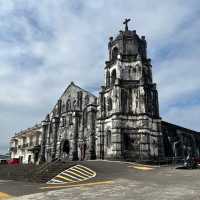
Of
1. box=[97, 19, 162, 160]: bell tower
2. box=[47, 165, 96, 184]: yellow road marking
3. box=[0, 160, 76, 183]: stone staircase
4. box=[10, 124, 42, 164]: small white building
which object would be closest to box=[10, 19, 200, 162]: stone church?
box=[97, 19, 162, 160]: bell tower

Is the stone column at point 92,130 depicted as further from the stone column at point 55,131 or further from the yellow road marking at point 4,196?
the yellow road marking at point 4,196

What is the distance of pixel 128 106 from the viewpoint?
36156mm

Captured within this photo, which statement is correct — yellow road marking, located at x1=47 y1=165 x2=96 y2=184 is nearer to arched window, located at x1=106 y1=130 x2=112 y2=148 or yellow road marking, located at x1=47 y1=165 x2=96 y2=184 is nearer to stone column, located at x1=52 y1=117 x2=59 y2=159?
arched window, located at x1=106 y1=130 x2=112 y2=148

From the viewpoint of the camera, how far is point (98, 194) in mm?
12125

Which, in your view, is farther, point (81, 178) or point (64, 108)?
point (64, 108)

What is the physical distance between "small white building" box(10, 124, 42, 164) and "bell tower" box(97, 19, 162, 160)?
17473mm

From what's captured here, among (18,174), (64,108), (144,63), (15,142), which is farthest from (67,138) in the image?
(15,142)

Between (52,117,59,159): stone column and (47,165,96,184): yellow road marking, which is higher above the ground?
(52,117,59,159): stone column

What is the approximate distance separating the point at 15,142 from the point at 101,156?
3109 cm

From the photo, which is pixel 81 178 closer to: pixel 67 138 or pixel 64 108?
pixel 67 138

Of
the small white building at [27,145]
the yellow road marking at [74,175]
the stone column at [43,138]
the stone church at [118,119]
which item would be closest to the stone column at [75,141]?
the stone church at [118,119]

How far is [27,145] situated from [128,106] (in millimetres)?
27243

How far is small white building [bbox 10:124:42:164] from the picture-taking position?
49.4 meters

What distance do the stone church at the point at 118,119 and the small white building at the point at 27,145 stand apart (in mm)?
5515
